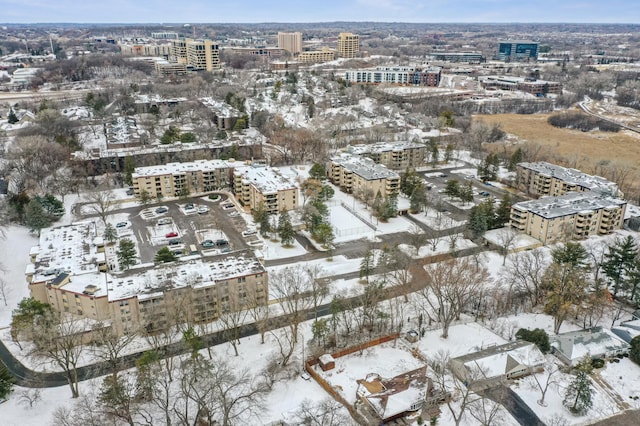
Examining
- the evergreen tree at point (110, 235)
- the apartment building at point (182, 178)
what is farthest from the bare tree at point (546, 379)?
the apartment building at point (182, 178)

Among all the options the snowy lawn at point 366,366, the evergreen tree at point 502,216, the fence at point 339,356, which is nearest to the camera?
the fence at point 339,356

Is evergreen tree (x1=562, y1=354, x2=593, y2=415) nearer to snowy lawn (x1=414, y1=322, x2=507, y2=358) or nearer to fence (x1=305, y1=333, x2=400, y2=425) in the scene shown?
snowy lawn (x1=414, y1=322, x2=507, y2=358)

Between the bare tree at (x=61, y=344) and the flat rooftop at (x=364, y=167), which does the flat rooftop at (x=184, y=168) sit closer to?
the flat rooftop at (x=364, y=167)

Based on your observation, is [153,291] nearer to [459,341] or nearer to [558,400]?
[459,341]

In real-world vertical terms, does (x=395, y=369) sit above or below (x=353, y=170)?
below

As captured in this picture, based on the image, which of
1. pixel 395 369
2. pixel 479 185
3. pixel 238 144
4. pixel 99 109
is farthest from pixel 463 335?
pixel 99 109

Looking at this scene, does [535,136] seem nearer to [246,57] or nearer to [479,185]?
[479,185]
